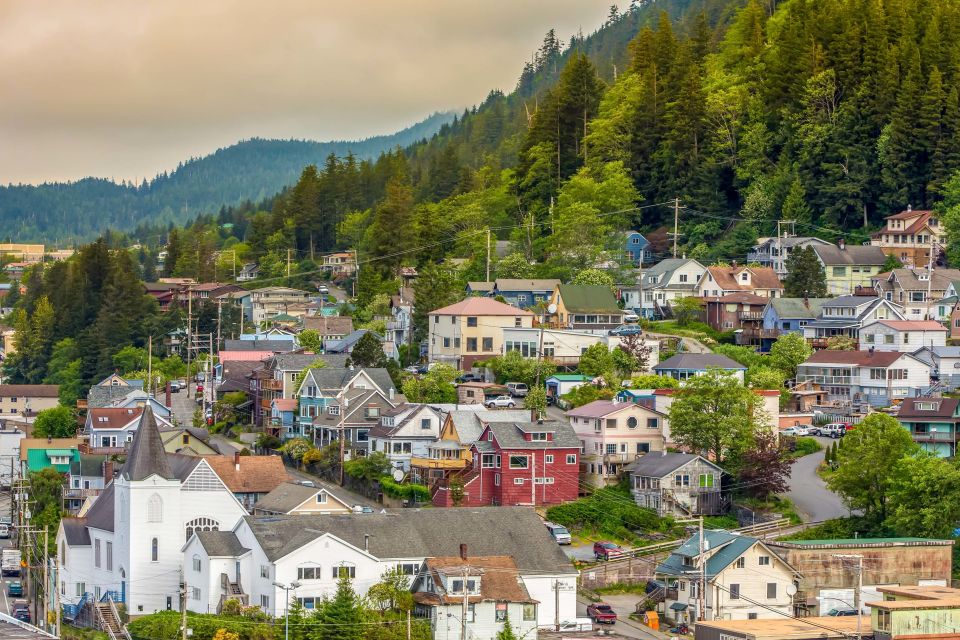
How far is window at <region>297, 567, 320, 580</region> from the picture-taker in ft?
188

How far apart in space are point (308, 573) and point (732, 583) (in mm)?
14547

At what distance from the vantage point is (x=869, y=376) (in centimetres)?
8425

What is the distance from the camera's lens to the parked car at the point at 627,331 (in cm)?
9106

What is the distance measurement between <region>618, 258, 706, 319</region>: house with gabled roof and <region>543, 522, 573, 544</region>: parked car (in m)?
36.1

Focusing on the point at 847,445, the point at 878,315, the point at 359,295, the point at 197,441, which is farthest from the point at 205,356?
the point at 847,445

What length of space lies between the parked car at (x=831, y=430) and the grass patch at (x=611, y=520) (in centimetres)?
1314

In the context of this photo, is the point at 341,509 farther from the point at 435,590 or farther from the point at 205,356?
the point at 205,356

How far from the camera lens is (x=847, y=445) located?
224ft

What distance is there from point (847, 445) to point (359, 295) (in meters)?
54.8

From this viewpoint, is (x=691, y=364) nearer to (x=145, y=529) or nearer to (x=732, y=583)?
(x=732, y=583)

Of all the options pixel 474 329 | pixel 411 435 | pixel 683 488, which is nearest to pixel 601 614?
pixel 683 488

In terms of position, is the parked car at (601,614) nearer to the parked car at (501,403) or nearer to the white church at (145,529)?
the white church at (145,529)

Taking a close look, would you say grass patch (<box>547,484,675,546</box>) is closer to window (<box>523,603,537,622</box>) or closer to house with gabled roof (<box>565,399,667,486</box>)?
house with gabled roof (<box>565,399,667,486</box>)

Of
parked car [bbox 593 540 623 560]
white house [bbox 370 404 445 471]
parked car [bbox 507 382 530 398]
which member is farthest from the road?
parked car [bbox 507 382 530 398]
